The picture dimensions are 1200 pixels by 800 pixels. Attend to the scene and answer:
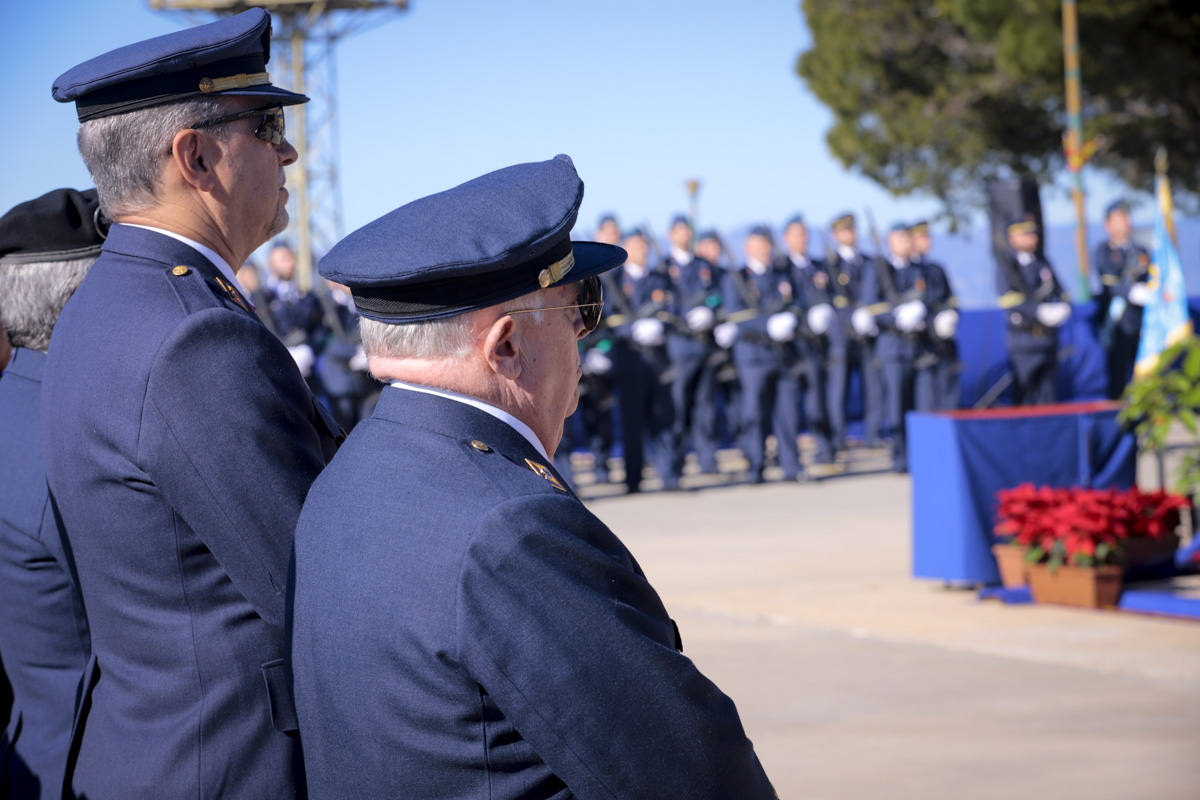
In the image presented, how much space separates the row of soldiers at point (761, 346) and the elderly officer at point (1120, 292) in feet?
7.32

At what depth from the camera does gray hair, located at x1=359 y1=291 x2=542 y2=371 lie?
1.65 m

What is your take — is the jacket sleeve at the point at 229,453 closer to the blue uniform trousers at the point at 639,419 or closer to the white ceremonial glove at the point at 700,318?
the blue uniform trousers at the point at 639,419

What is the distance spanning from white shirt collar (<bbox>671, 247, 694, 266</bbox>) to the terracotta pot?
656 cm

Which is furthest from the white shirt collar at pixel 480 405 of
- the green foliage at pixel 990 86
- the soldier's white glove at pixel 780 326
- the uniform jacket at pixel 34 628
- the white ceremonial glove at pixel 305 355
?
the green foliage at pixel 990 86

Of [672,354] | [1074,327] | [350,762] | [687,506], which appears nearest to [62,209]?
[350,762]

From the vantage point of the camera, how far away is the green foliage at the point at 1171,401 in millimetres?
6332

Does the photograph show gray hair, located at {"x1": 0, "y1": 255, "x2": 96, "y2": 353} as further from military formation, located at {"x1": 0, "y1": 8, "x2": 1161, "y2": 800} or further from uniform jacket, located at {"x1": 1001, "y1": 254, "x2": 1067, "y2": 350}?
uniform jacket, located at {"x1": 1001, "y1": 254, "x2": 1067, "y2": 350}

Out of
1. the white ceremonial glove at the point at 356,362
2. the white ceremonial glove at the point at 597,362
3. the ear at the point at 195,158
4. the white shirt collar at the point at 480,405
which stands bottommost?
the white ceremonial glove at the point at 597,362

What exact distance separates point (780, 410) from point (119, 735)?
11.1m

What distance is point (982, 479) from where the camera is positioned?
7074 mm

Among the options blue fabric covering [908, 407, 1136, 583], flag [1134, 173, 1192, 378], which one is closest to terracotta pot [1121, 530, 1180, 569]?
blue fabric covering [908, 407, 1136, 583]

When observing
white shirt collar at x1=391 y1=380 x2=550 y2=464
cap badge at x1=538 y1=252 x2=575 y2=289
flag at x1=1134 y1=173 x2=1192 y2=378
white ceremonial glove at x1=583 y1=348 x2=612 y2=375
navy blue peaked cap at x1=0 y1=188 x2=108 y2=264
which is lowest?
white ceremonial glove at x1=583 y1=348 x2=612 y2=375

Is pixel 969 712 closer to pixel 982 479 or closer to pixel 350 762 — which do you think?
pixel 982 479

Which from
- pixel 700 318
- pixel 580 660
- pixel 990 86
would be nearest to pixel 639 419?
pixel 700 318
